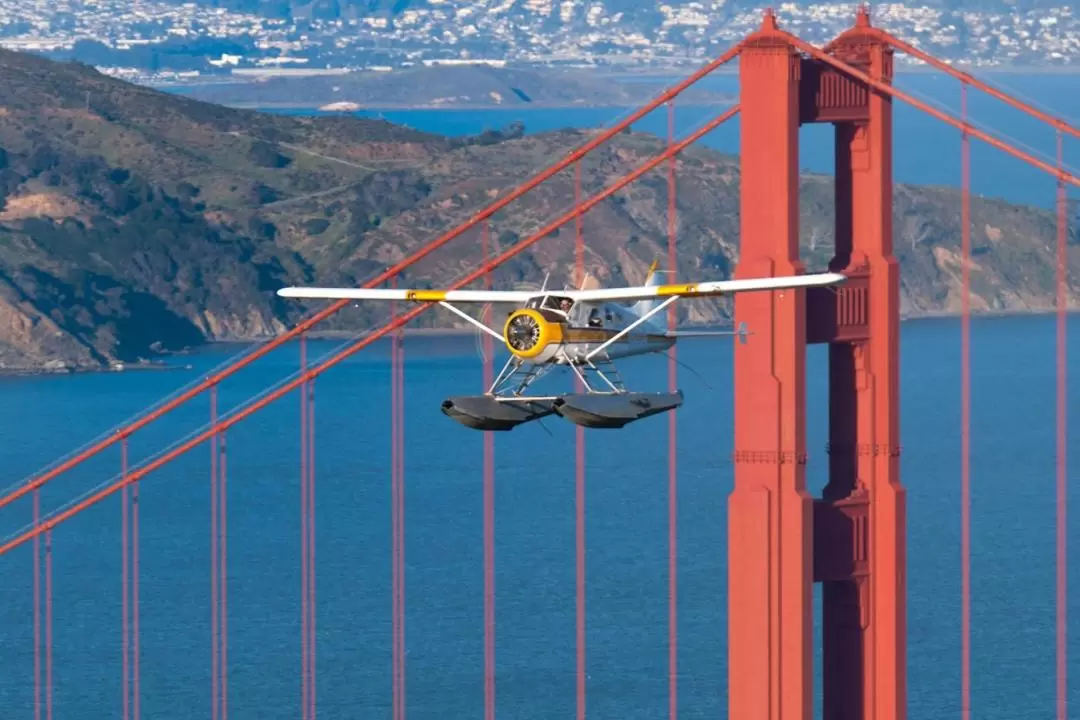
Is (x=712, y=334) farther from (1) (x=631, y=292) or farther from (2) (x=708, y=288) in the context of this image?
(2) (x=708, y=288)

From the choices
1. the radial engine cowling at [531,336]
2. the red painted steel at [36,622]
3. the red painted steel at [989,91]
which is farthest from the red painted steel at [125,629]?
the radial engine cowling at [531,336]

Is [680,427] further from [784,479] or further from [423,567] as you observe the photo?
[784,479]

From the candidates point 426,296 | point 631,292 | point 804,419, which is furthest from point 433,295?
point 804,419

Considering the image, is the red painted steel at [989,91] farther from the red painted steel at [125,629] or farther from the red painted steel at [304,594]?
the red painted steel at [125,629]

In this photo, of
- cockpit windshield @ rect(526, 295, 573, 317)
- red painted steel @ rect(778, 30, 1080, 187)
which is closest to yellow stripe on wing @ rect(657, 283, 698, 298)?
cockpit windshield @ rect(526, 295, 573, 317)

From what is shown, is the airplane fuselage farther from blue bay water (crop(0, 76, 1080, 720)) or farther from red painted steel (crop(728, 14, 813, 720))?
blue bay water (crop(0, 76, 1080, 720))

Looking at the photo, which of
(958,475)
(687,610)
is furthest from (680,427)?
(687,610)
